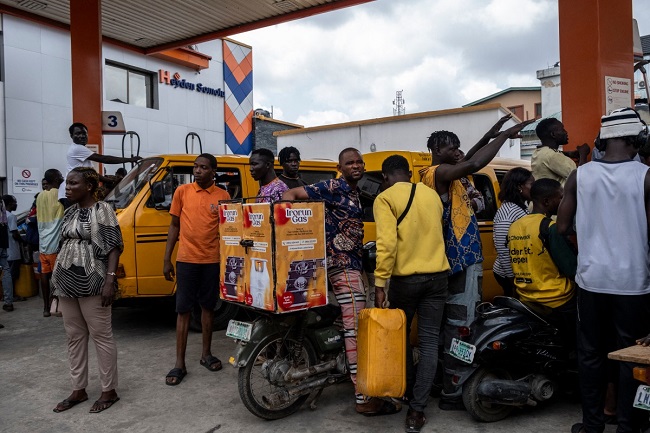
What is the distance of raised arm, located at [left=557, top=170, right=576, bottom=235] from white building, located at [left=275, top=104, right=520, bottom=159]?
12.8 meters

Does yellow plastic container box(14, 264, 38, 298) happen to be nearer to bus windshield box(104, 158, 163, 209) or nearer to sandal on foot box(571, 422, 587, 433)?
bus windshield box(104, 158, 163, 209)

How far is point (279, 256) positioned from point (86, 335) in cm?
193

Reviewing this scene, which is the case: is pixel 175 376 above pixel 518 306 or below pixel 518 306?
below

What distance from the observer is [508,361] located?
149 inches

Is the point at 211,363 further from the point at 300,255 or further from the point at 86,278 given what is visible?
the point at 300,255

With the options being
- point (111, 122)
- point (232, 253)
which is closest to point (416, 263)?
point (232, 253)

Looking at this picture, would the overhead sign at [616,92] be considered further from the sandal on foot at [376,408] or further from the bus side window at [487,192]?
the sandal on foot at [376,408]

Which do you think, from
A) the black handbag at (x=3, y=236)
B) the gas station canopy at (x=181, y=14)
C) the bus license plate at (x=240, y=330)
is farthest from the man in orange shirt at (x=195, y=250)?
the gas station canopy at (x=181, y=14)

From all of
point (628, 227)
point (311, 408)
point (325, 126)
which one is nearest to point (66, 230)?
point (311, 408)

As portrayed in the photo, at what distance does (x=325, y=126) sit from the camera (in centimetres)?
1955

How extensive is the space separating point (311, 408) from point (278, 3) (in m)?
8.50

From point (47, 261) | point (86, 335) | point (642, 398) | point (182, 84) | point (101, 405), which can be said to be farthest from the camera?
point (182, 84)

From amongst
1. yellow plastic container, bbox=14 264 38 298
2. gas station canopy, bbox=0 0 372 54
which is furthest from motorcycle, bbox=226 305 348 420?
gas station canopy, bbox=0 0 372 54

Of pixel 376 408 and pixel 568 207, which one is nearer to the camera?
pixel 568 207
